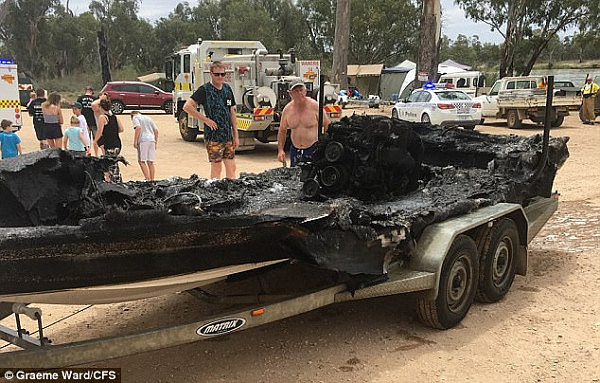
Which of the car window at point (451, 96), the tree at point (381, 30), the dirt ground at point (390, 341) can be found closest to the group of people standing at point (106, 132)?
the dirt ground at point (390, 341)

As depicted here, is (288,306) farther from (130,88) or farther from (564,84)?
(130,88)

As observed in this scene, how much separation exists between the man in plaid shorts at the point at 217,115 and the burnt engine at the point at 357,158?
8.06ft

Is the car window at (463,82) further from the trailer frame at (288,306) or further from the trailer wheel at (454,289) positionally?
the trailer wheel at (454,289)

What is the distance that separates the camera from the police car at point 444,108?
19.2 metres

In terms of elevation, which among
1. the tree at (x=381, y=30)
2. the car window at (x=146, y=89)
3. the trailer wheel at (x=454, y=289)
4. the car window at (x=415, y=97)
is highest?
the tree at (x=381, y=30)

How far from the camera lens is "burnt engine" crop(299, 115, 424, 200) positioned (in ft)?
16.4

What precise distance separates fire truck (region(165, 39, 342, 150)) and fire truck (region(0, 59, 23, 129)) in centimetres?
507

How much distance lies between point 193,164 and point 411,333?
10402mm

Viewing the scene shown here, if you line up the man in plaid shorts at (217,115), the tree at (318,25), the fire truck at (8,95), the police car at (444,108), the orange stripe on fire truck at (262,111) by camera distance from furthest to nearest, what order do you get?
the tree at (318,25), the police car at (444,108), the fire truck at (8,95), the orange stripe on fire truck at (262,111), the man in plaid shorts at (217,115)

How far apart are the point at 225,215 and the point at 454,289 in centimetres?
218

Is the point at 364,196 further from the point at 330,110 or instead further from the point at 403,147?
the point at 330,110

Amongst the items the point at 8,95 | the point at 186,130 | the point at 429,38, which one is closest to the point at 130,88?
the point at 186,130

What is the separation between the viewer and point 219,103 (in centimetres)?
738

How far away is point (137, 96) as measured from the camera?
31.7m
